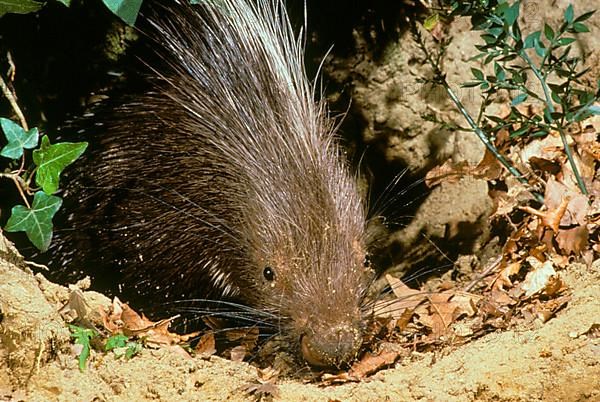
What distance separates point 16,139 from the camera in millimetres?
3016

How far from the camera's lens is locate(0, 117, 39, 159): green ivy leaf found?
9.85ft

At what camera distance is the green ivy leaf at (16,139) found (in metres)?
3.00

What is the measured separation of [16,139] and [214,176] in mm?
1465

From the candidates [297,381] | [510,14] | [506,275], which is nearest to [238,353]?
[297,381]

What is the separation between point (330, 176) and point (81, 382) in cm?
166

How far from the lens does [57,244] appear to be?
470 cm

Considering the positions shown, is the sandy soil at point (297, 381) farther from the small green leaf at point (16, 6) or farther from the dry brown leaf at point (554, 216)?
the small green leaf at point (16, 6)

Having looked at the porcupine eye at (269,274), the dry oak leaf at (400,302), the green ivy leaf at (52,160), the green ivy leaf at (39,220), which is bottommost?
the dry oak leaf at (400,302)

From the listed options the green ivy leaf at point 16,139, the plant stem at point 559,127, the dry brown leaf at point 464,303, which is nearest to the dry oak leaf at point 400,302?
the dry brown leaf at point 464,303

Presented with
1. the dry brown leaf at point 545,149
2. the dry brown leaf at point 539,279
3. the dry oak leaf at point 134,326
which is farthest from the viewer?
the dry brown leaf at point 545,149

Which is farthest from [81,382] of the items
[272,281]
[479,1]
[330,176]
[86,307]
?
[479,1]

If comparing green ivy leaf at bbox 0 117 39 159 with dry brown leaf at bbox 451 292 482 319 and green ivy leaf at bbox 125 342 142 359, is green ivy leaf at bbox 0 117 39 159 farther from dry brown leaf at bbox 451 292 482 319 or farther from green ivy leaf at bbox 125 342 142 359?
dry brown leaf at bbox 451 292 482 319

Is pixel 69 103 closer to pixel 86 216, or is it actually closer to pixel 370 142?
pixel 86 216

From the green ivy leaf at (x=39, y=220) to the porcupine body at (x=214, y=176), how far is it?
119 cm
